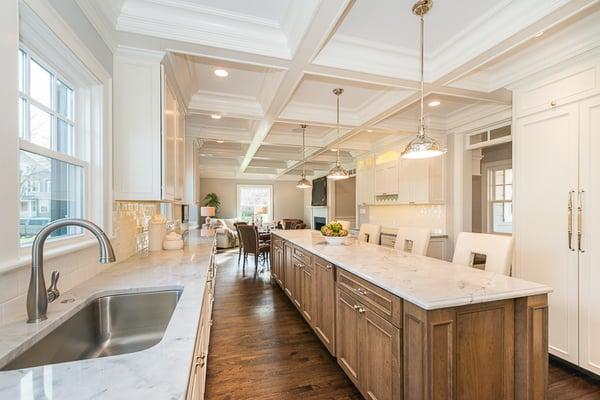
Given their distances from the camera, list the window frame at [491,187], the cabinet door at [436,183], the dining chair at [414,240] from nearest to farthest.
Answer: the dining chair at [414,240]
the cabinet door at [436,183]
the window frame at [491,187]

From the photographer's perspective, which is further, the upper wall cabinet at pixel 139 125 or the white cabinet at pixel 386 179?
the white cabinet at pixel 386 179

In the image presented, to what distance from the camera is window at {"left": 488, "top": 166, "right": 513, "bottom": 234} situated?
4.81 metres

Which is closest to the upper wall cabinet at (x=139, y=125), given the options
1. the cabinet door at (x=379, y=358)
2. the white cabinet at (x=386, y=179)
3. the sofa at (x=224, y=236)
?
the cabinet door at (x=379, y=358)

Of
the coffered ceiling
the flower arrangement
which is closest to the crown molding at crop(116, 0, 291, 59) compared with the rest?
the coffered ceiling

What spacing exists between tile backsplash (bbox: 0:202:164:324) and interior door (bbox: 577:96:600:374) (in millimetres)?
3480

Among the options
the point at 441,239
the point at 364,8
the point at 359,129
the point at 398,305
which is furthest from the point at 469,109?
the point at 398,305

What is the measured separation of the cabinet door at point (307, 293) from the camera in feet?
9.12

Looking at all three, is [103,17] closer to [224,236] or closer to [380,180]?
[380,180]

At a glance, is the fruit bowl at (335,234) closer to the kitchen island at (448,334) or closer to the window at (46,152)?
the kitchen island at (448,334)

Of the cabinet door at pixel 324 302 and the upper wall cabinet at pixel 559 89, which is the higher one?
the upper wall cabinet at pixel 559 89

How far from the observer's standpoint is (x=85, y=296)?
134 centimetres

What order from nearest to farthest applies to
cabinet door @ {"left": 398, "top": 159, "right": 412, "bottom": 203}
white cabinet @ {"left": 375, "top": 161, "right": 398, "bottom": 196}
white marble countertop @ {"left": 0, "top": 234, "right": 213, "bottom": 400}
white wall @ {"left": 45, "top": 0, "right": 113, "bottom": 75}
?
white marble countertop @ {"left": 0, "top": 234, "right": 213, "bottom": 400} < white wall @ {"left": 45, "top": 0, "right": 113, "bottom": 75} < cabinet door @ {"left": 398, "top": 159, "right": 412, "bottom": 203} < white cabinet @ {"left": 375, "top": 161, "right": 398, "bottom": 196}

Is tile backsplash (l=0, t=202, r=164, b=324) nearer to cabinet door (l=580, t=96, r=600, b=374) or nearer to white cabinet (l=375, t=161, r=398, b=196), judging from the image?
cabinet door (l=580, t=96, r=600, b=374)

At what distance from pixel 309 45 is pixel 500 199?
4.64m
